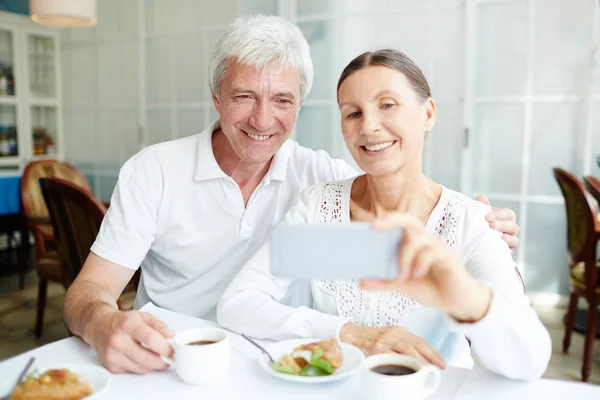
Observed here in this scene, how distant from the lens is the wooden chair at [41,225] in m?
3.19

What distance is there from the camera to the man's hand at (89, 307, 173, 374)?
39.1 inches

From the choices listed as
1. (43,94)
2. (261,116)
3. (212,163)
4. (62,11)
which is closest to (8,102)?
(43,94)

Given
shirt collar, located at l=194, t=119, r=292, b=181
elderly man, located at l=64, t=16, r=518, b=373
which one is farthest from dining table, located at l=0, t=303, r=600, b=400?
shirt collar, located at l=194, t=119, r=292, b=181

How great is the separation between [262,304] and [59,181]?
5.42 ft

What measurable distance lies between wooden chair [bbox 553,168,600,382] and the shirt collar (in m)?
1.75

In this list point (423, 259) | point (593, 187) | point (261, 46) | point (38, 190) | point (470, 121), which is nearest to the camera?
point (423, 259)

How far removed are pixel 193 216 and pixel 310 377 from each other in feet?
2.66

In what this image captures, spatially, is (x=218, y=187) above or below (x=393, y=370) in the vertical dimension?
above

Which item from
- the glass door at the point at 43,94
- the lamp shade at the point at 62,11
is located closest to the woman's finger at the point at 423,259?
the lamp shade at the point at 62,11

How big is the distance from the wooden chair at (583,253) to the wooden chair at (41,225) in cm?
242

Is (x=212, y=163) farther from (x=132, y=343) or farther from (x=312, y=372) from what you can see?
(x=312, y=372)

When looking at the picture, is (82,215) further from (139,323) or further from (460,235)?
(460,235)

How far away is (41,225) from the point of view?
131 inches

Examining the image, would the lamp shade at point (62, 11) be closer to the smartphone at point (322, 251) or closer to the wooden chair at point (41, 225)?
the wooden chair at point (41, 225)
